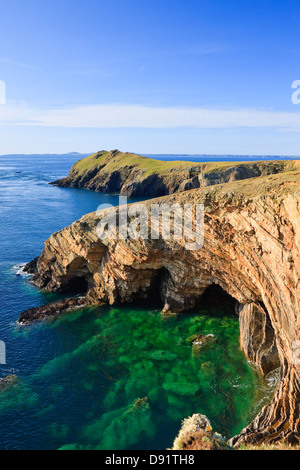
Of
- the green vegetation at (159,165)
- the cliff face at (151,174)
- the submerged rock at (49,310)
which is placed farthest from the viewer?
the cliff face at (151,174)

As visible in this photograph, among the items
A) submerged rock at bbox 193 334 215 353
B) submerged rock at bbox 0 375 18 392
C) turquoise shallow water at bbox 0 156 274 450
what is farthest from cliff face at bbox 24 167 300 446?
submerged rock at bbox 0 375 18 392

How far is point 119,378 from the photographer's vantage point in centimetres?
3148

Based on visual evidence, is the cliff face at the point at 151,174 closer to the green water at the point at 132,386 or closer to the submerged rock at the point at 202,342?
the green water at the point at 132,386

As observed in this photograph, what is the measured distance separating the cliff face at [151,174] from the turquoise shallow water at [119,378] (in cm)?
8943

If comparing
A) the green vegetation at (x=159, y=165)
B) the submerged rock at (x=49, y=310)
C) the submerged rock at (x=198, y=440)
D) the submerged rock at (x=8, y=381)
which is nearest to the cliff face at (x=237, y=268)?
the submerged rock at (x=49, y=310)

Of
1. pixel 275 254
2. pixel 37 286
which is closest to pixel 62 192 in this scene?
pixel 37 286

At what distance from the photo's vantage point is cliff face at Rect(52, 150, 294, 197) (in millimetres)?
121562

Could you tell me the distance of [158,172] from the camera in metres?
155

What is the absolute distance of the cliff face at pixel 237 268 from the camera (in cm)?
2277

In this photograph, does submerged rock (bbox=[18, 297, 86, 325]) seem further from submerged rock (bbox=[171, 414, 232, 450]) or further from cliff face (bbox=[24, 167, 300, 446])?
submerged rock (bbox=[171, 414, 232, 450])

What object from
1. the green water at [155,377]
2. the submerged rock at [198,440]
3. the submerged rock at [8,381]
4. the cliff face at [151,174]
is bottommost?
the submerged rock at [8,381]

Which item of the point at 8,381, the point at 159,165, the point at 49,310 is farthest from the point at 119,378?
the point at 159,165

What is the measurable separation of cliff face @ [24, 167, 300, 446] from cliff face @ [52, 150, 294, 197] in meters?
86.6

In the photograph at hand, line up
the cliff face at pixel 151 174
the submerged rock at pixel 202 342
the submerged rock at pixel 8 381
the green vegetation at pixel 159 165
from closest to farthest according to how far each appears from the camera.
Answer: the submerged rock at pixel 8 381, the submerged rock at pixel 202 342, the green vegetation at pixel 159 165, the cliff face at pixel 151 174
